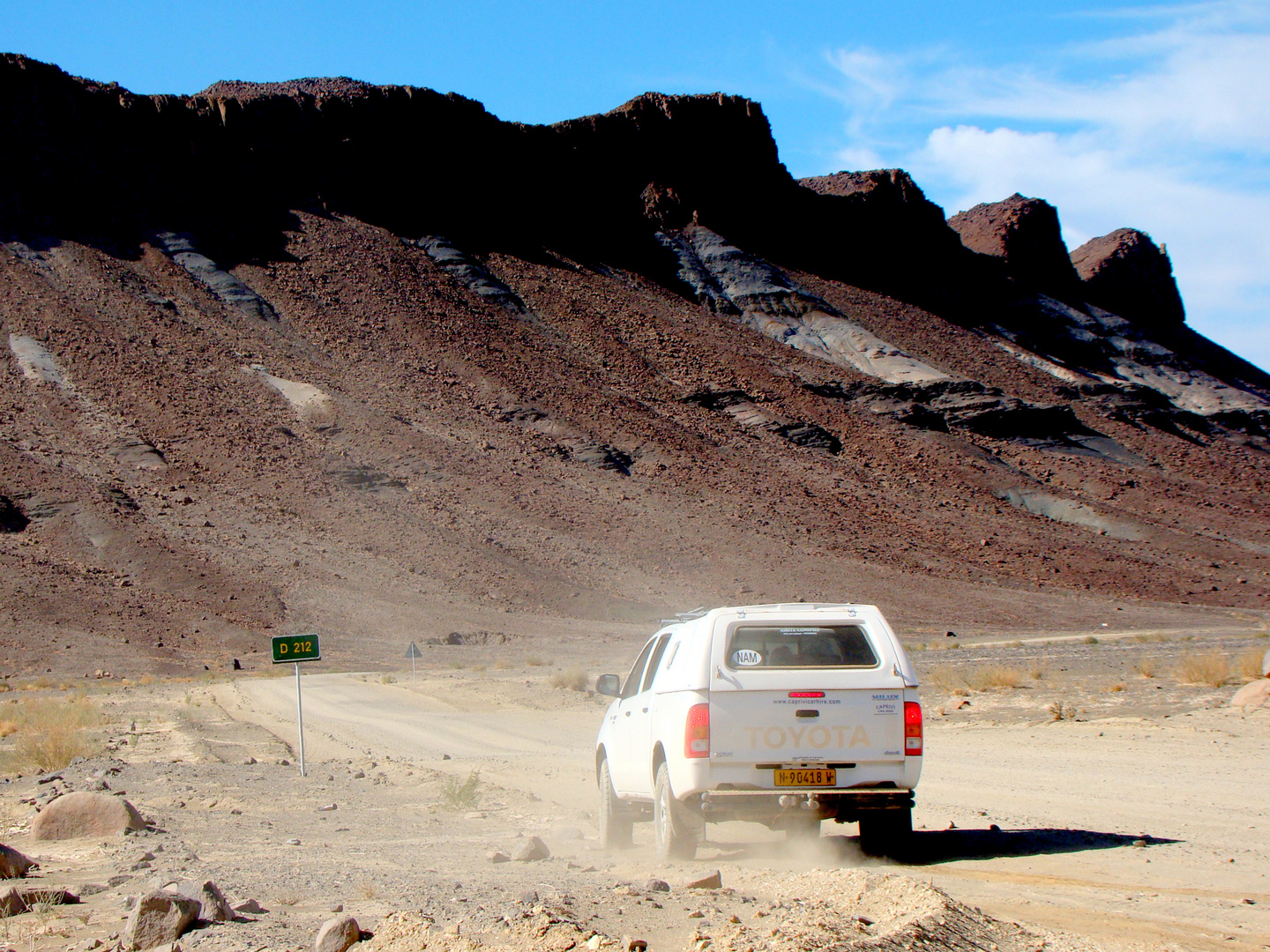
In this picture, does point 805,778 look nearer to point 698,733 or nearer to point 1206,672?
point 698,733

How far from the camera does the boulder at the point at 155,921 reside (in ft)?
19.2

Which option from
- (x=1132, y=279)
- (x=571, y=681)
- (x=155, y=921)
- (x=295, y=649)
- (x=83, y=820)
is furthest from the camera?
(x=1132, y=279)

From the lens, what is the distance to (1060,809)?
10328 millimetres

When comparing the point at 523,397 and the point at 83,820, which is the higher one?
the point at 523,397

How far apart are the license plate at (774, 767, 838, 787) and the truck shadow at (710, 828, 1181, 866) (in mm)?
749

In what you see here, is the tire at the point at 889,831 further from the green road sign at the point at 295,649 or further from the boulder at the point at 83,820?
the green road sign at the point at 295,649

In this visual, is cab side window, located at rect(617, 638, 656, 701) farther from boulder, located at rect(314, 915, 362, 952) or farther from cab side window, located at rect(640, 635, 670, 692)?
boulder, located at rect(314, 915, 362, 952)

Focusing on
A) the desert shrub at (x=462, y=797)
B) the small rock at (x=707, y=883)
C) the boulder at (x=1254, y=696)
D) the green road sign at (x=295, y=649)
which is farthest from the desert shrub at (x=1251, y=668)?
the small rock at (x=707, y=883)

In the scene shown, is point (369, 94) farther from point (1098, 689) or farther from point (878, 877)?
point (878, 877)

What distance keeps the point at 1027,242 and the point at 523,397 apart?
6776 centimetres

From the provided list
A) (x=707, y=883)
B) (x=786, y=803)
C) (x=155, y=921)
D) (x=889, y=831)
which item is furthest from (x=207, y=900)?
(x=889, y=831)

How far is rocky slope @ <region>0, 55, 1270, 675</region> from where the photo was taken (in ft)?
167

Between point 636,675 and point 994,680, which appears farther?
point 994,680

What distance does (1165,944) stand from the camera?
5453 millimetres
